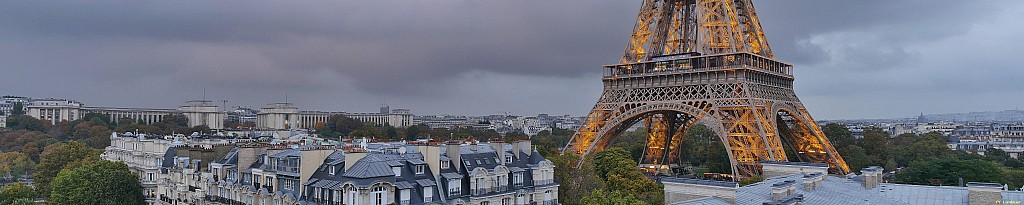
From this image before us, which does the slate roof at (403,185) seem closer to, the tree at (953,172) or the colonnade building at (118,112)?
the tree at (953,172)

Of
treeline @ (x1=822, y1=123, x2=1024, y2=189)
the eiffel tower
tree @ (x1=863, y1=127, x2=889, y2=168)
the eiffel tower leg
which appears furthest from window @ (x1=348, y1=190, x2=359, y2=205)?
tree @ (x1=863, y1=127, x2=889, y2=168)

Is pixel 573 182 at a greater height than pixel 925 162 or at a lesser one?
lesser

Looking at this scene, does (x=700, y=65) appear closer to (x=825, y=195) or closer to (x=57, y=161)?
(x=825, y=195)

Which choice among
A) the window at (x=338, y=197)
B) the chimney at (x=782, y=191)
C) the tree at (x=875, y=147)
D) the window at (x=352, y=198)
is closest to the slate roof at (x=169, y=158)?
the window at (x=338, y=197)

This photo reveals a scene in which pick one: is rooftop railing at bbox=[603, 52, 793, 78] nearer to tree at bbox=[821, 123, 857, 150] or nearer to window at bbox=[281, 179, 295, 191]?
tree at bbox=[821, 123, 857, 150]

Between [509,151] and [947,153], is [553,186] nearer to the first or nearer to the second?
[509,151]

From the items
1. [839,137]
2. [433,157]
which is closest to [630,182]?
[433,157]

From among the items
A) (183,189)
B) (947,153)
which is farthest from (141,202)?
(947,153)
